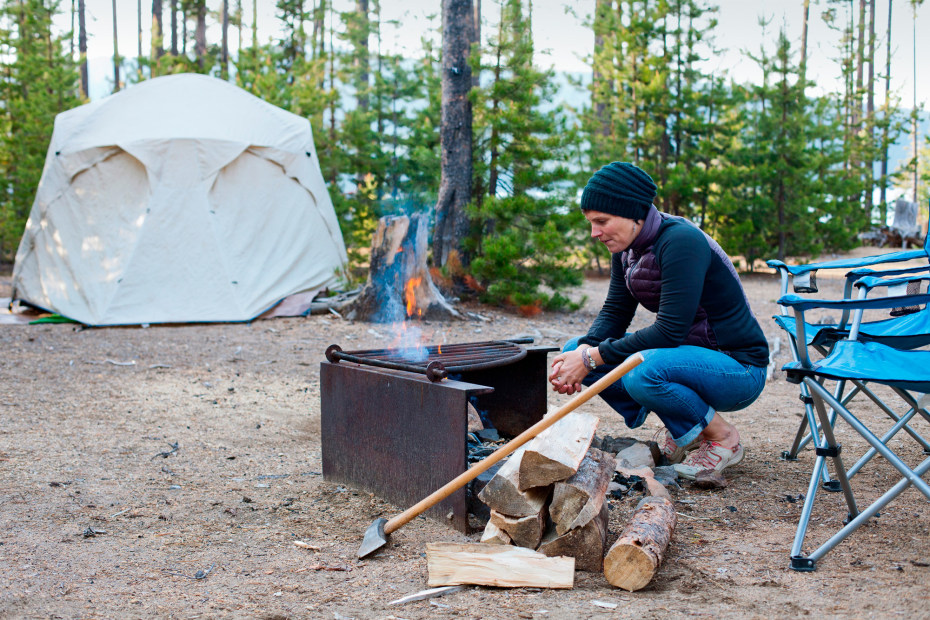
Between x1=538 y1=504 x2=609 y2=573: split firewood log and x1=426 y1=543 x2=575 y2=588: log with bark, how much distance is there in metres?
0.06

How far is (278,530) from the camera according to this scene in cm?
251

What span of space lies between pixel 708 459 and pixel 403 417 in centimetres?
120

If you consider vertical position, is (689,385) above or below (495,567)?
above

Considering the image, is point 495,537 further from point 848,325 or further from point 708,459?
point 848,325

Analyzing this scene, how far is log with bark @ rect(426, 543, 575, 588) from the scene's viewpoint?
6.63 ft

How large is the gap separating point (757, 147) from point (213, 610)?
1305 cm

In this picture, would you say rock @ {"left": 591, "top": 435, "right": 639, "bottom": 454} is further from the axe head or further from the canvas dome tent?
the canvas dome tent

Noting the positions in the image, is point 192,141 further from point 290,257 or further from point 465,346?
point 465,346

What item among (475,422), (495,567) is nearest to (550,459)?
(495,567)

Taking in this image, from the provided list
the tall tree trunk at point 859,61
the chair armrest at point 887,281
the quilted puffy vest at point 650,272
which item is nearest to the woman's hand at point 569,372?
the quilted puffy vest at point 650,272

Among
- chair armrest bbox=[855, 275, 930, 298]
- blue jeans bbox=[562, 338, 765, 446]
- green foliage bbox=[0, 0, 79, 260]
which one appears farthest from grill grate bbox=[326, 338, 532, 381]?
green foliage bbox=[0, 0, 79, 260]

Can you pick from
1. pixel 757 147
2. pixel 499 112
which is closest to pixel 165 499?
pixel 499 112

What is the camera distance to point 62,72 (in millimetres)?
12461

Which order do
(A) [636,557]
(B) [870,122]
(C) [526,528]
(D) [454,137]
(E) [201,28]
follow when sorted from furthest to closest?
(B) [870,122] < (E) [201,28] < (D) [454,137] < (C) [526,528] < (A) [636,557]
